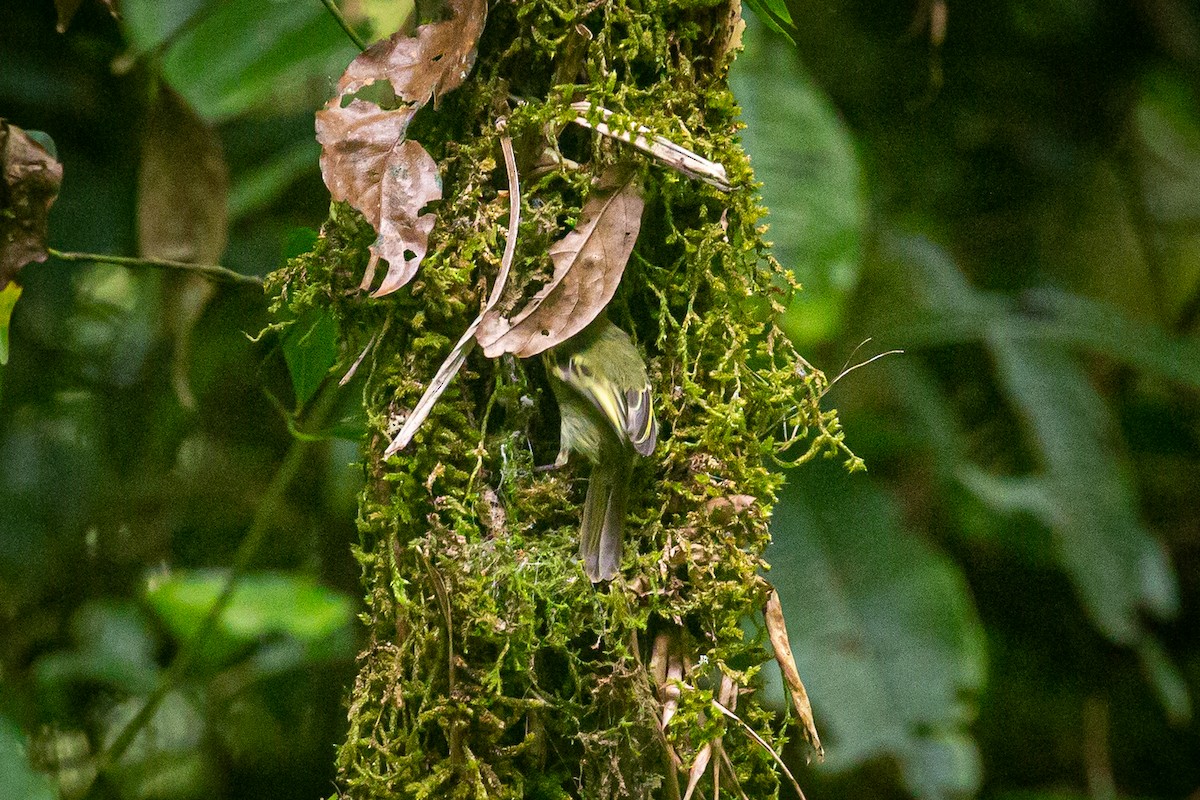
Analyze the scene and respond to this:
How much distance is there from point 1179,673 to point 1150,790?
0.49 meters

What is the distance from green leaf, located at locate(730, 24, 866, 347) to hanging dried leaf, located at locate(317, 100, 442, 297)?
129 centimetres

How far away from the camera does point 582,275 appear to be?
48.2 inches

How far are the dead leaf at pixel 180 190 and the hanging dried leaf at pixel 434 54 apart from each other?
808 millimetres

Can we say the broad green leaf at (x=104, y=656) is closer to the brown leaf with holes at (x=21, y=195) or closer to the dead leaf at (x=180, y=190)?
the dead leaf at (x=180, y=190)

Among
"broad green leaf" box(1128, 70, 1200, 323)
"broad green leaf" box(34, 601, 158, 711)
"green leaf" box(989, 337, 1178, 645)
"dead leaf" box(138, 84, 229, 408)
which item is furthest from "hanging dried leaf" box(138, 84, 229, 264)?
"broad green leaf" box(1128, 70, 1200, 323)

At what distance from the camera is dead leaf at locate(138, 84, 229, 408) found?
1.92m

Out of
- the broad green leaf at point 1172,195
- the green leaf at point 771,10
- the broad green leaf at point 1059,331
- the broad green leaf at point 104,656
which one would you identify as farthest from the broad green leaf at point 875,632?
the broad green leaf at point 1172,195

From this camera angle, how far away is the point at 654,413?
126 cm

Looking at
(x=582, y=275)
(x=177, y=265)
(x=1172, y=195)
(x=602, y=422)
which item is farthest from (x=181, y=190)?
(x=1172, y=195)

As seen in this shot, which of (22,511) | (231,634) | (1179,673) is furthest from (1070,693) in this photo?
(22,511)

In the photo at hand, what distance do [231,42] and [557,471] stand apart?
172 centimetres

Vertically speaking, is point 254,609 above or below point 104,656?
above

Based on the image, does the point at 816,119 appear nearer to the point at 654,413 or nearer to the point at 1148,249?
the point at 654,413

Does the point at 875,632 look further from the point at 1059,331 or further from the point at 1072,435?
the point at 1059,331
